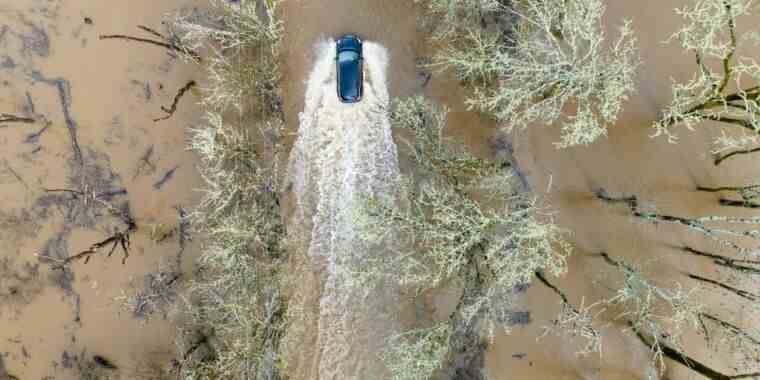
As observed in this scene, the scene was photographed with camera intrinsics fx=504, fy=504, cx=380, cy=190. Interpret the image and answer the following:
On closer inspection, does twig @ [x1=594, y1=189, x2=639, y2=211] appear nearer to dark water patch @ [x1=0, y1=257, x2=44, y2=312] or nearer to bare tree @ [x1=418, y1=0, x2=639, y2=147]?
bare tree @ [x1=418, y1=0, x2=639, y2=147]

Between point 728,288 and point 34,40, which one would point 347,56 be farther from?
point 728,288

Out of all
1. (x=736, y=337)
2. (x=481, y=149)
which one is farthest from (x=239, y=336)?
(x=736, y=337)

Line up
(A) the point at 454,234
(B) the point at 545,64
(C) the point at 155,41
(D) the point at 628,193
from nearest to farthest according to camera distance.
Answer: (A) the point at 454,234
(B) the point at 545,64
(D) the point at 628,193
(C) the point at 155,41

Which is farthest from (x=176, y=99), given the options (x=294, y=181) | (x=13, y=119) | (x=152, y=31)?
(x=13, y=119)

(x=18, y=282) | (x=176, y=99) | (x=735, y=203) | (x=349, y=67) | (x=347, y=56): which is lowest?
(x=18, y=282)

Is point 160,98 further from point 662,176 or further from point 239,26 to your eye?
point 662,176

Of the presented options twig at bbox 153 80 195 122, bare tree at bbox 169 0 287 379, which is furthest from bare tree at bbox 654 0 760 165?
twig at bbox 153 80 195 122

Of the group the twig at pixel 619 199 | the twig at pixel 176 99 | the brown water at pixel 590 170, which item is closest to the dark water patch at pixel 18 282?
the twig at pixel 176 99
